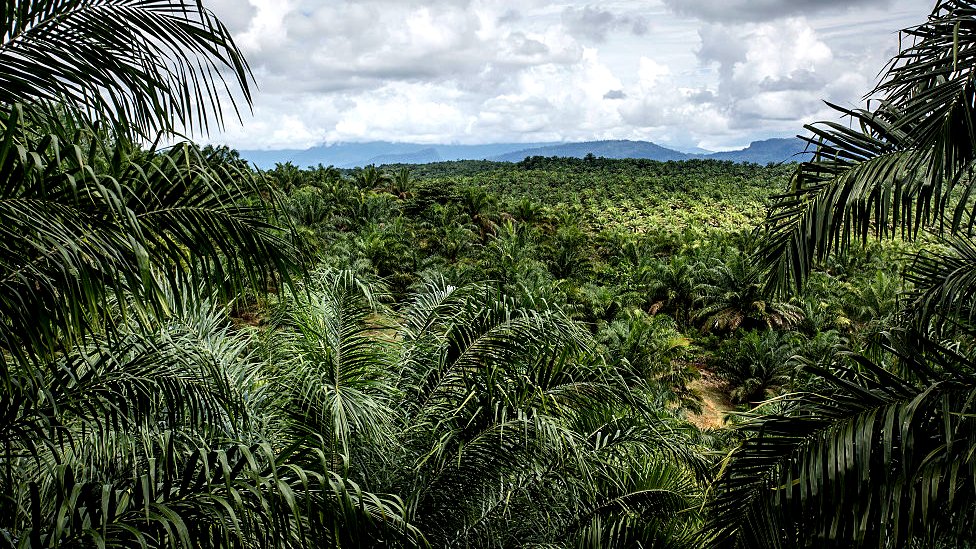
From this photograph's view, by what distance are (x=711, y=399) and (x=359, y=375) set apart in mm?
14807

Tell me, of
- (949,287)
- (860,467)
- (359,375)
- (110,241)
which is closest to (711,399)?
(949,287)

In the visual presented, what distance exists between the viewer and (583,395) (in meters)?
5.07

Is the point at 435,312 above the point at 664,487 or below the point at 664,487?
Result: above

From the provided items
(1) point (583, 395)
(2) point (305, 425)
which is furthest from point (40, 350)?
(1) point (583, 395)

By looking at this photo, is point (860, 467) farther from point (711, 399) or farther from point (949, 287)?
point (711, 399)

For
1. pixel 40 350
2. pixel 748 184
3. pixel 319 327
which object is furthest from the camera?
pixel 748 184

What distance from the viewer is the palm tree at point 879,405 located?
116 inches

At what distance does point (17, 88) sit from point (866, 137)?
390cm

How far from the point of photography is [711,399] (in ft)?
57.8

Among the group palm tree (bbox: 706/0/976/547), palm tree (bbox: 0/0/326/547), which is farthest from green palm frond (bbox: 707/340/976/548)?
palm tree (bbox: 0/0/326/547)

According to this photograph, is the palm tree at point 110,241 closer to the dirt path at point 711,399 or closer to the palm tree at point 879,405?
the palm tree at point 879,405

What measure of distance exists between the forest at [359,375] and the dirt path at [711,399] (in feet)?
34.6

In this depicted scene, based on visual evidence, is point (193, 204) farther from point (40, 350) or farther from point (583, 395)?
point (583, 395)

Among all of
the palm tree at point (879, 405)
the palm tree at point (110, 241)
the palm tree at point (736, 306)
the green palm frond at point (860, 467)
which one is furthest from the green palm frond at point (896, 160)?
the palm tree at point (736, 306)
